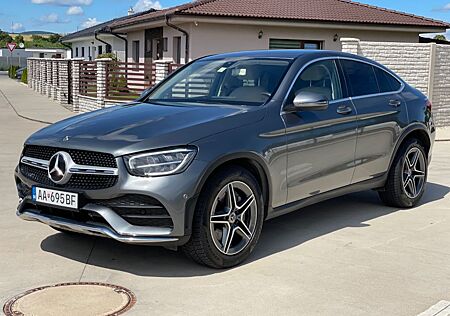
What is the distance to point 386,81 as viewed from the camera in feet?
23.1

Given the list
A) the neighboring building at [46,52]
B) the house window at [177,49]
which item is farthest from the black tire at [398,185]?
the neighboring building at [46,52]

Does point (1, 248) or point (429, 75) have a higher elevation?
point (429, 75)

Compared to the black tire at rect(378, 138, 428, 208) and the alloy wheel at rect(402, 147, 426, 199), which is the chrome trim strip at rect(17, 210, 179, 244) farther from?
the alloy wheel at rect(402, 147, 426, 199)

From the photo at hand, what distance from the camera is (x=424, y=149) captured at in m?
7.47

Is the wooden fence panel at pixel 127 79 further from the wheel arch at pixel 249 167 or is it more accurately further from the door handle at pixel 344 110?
the wheel arch at pixel 249 167

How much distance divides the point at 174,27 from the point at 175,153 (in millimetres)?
16388

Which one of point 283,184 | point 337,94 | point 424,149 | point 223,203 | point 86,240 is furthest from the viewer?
point 424,149

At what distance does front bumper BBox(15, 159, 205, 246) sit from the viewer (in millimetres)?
4523

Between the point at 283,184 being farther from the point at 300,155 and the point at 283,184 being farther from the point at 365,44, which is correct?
the point at 365,44

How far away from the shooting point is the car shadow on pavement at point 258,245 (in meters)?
5.09

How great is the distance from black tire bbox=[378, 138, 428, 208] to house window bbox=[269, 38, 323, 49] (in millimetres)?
14450

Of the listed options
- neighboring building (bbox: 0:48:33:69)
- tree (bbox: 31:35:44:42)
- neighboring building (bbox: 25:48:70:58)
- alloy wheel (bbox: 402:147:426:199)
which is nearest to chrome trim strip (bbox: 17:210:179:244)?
alloy wheel (bbox: 402:147:426:199)

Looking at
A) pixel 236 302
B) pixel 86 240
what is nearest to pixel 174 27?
pixel 86 240

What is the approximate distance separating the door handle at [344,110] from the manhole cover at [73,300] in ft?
9.05
